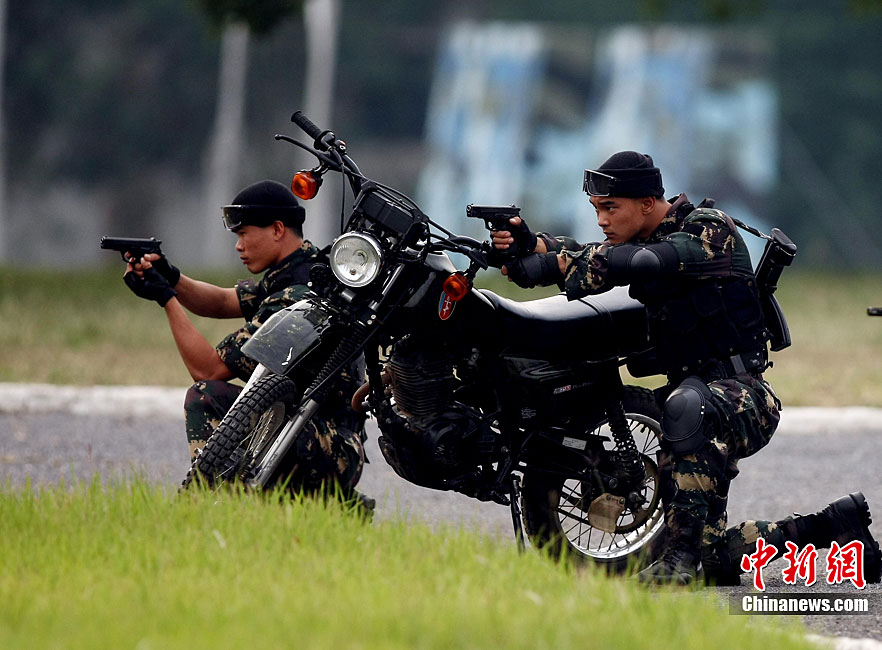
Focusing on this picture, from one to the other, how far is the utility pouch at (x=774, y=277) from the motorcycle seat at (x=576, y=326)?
0.44 m

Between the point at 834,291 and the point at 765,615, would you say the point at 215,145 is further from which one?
the point at 765,615

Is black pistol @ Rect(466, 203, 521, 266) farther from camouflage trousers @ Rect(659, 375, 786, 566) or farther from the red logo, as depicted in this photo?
camouflage trousers @ Rect(659, 375, 786, 566)

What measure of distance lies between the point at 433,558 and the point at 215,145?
4341 centimetres

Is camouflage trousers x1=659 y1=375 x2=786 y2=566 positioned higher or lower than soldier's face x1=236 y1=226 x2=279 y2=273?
lower

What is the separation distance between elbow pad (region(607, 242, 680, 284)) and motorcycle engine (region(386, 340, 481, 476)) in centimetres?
64

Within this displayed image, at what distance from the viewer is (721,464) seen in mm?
5188

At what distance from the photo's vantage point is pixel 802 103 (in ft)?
162

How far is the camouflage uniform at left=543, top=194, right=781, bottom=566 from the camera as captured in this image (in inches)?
202

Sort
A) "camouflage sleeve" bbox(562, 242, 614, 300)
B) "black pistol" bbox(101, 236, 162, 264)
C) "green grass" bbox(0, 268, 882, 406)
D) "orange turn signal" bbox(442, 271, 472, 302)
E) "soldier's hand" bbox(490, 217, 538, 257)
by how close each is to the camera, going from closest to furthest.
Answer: "orange turn signal" bbox(442, 271, 472, 302) → "soldier's hand" bbox(490, 217, 538, 257) → "camouflage sleeve" bbox(562, 242, 614, 300) → "black pistol" bbox(101, 236, 162, 264) → "green grass" bbox(0, 268, 882, 406)

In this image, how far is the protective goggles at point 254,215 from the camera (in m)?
5.79

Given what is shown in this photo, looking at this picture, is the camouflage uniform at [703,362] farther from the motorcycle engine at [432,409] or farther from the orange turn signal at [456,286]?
the motorcycle engine at [432,409]

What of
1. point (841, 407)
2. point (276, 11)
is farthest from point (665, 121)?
point (841, 407)

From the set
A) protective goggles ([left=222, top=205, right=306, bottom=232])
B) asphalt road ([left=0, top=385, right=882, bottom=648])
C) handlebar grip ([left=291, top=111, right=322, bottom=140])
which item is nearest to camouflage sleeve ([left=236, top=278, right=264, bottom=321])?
protective goggles ([left=222, top=205, right=306, bottom=232])

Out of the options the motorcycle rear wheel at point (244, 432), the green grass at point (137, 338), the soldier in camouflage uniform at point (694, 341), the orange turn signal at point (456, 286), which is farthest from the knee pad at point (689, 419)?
the green grass at point (137, 338)
